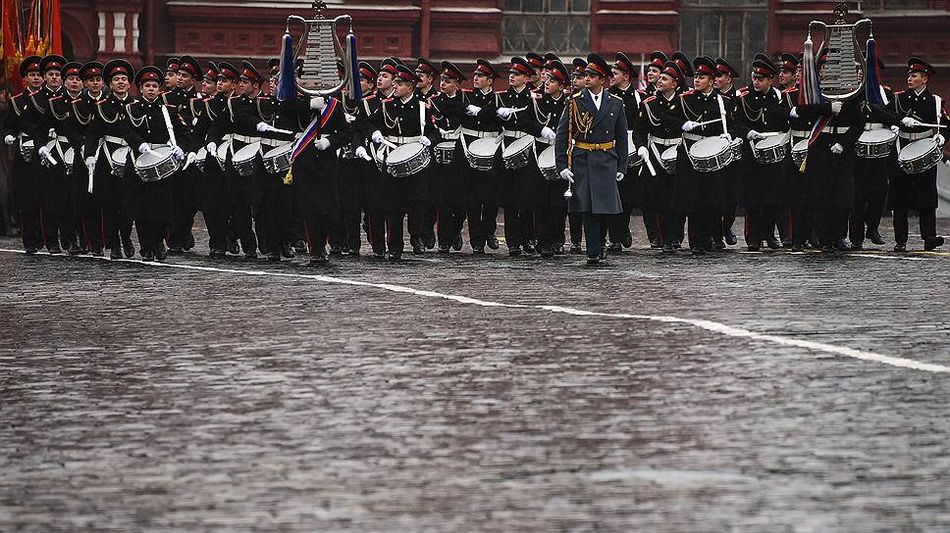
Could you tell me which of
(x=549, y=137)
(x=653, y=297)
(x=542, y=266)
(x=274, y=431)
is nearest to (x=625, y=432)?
(x=274, y=431)

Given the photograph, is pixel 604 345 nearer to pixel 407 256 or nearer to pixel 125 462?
pixel 125 462

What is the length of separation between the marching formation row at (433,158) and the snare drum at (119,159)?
31 millimetres

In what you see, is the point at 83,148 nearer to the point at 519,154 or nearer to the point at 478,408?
the point at 519,154

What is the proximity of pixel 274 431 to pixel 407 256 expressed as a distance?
424 inches

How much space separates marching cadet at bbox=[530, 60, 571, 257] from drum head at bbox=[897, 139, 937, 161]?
9.57 ft

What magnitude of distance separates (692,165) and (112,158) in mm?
4953

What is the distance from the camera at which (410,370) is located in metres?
9.41

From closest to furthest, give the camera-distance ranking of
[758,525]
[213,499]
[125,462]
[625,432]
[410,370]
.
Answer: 1. [758,525]
2. [213,499]
3. [125,462]
4. [625,432]
5. [410,370]

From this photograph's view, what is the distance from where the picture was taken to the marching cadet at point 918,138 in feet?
60.3

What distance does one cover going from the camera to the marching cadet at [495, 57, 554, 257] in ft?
60.2

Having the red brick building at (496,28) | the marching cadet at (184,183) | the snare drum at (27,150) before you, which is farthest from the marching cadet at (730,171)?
the red brick building at (496,28)

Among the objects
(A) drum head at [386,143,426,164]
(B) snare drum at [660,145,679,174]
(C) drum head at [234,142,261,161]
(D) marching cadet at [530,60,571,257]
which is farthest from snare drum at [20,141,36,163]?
(B) snare drum at [660,145,679,174]

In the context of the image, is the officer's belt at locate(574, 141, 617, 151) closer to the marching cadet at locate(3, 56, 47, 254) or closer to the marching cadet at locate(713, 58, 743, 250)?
the marching cadet at locate(713, 58, 743, 250)

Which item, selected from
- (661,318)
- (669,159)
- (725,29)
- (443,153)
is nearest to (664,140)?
(669,159)
